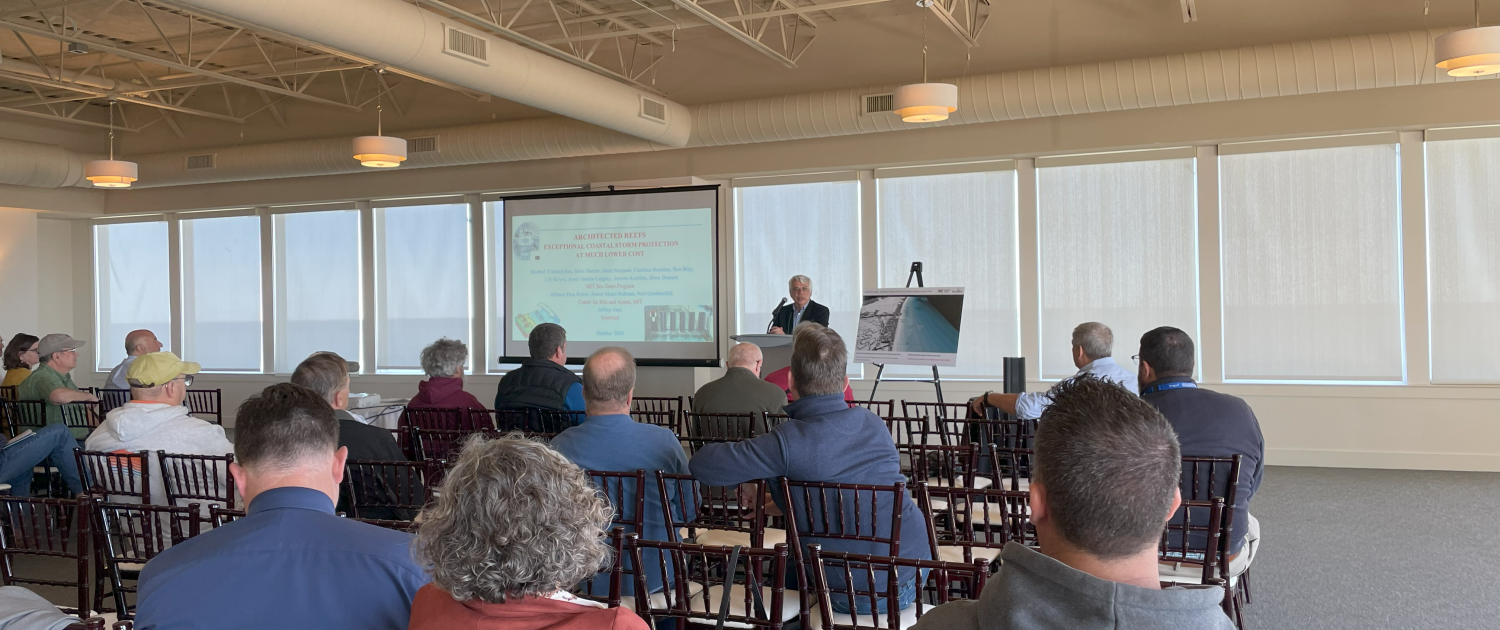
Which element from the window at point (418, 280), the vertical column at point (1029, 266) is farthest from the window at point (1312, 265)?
the window at point (418, 280)

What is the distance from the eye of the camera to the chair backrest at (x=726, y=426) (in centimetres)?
456

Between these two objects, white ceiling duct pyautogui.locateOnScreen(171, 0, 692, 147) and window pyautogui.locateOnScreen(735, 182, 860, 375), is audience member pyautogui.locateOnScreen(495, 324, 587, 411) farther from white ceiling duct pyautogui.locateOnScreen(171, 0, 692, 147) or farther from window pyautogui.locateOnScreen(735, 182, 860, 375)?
window pyautogui.locateOnScreen(735, 182, 860, 375)

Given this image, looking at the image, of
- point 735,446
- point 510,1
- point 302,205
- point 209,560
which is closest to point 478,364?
point 302,205

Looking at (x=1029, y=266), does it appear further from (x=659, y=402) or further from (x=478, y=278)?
(x=478, y=278)

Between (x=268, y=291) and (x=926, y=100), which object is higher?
(x=926, y=100)

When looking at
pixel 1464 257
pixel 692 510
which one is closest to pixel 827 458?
pixel 692 510

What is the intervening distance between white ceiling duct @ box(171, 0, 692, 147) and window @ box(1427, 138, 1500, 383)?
617 cm

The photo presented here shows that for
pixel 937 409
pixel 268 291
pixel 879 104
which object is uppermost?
pixel 879 104

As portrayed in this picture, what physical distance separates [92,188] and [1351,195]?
45.8 feet

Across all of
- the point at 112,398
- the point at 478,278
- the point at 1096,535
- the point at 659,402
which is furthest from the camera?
the point at 478,278

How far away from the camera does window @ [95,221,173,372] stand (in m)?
12.9

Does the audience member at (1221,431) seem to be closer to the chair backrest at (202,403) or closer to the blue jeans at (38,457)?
the chair backrest at (202,403)

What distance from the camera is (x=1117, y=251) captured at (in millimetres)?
8500

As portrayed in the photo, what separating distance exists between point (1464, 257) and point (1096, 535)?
318 inches
